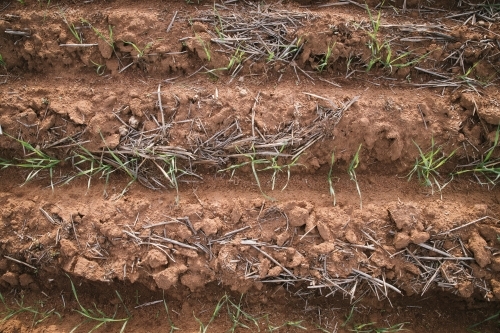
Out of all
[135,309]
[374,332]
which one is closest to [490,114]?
[374,332]

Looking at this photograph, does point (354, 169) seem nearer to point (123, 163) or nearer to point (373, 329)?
point (373, 329)

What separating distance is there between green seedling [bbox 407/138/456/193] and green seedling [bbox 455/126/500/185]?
124mm

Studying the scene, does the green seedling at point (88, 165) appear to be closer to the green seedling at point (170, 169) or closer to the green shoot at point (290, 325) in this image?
the green seedling at point (170, 169)

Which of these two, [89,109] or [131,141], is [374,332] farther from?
[89,109]

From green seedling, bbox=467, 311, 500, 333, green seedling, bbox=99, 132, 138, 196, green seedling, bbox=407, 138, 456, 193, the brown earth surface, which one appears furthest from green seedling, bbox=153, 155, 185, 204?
green seedling, bbox=467, 311, 500, 333

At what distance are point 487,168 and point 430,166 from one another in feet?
1.08

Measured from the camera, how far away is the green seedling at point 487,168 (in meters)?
2.47

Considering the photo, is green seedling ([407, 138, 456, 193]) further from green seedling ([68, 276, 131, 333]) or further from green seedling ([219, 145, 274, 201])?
green seedling ([68, 276, 131, 333])

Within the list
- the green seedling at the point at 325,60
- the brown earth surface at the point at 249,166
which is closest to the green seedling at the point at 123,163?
the brown earth surface at the point at 249,166

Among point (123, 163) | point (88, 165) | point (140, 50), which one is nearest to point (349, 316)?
point (123, 163)

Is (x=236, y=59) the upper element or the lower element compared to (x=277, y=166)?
upper

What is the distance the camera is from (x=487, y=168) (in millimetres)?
2479

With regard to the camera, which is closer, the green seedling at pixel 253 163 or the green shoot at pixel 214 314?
the green shoot at pixel 214 314

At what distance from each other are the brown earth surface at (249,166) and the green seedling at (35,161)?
1 cm
